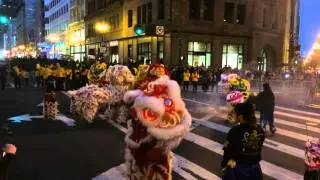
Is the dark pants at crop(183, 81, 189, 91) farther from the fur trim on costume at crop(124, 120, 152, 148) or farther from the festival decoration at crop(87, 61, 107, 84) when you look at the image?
the fur trim on costume at crop(124, 120, 152, 148)

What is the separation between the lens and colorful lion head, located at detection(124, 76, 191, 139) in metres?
5.89

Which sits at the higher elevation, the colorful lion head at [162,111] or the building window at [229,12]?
the building window at [229,12]

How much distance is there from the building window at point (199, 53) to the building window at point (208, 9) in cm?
251

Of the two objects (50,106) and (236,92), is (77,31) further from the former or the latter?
(236,92)

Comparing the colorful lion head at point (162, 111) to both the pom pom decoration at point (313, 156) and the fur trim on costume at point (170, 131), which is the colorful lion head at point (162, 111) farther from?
the pom pom decoration at point (313, 156)

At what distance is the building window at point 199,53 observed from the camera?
136ft

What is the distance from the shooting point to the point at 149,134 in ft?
19.6

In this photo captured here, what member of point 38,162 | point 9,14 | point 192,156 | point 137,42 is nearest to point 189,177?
point 192,156

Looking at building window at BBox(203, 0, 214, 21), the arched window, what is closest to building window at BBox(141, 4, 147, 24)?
building window at BBox(203, 0, 214, 21)

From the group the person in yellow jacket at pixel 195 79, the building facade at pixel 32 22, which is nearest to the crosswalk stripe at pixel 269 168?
the person in yellow jacket at pixel 195 79

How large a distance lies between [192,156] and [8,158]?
5566mm

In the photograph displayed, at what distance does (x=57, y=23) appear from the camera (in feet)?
305

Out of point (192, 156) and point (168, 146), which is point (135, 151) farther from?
point (192, 156)

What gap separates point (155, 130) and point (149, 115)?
212 millimetres
